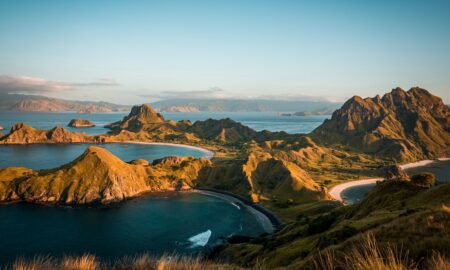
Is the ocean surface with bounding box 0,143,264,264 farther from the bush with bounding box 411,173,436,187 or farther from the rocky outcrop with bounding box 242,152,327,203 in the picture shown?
the bush with bounding box 411,173,436,187

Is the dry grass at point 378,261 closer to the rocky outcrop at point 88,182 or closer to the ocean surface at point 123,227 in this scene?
the ocean surface at point 123,227

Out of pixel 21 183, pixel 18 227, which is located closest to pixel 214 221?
pixel 18 227

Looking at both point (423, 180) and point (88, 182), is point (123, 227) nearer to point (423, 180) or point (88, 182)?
point (88, 182)

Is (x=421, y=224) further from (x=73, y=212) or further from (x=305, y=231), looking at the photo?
(x=73, y=212)

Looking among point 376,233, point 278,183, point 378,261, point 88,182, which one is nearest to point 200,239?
point 88,182

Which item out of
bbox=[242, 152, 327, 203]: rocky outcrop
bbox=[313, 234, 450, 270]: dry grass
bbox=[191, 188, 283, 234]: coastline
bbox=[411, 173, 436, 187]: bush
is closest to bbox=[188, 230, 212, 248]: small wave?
bbox=[191, 188, 283, 234]: coastline
